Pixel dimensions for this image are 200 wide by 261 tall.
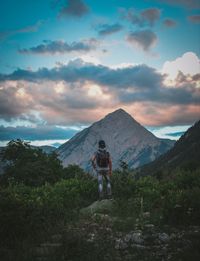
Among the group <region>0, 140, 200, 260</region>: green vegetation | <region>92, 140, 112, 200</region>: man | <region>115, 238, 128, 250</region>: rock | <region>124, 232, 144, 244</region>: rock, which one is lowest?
<region>115, 238, 128, 250</region>: rock

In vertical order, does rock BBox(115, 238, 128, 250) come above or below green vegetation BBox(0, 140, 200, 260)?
below

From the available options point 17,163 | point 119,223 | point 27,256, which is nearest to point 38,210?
point 119,223

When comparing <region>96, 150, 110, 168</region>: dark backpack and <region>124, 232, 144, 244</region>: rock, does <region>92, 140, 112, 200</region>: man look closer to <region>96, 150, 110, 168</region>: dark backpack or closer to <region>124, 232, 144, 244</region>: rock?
<region>96, 150, 110, 168</region>: dark backpack

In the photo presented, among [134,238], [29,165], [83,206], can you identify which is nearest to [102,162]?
[83,206]

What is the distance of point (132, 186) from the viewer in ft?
57.8

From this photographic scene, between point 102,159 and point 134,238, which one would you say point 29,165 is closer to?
point 102,159

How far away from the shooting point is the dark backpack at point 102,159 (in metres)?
17.1

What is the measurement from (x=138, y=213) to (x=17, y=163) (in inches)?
775

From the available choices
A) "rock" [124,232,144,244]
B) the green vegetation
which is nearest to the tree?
the green vegetation

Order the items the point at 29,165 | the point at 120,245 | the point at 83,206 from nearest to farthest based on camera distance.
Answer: the point at 120,245, the point at 83,206, the point at 29,165

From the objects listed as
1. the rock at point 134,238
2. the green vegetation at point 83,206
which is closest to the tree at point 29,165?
the green vegetation at point 83,206

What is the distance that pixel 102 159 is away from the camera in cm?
1723

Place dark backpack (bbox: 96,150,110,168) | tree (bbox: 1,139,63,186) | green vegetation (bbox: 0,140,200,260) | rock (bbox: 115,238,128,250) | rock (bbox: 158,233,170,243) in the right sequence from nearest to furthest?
rock (bbox: 115,238,128,250)
rock (bbox: 158,233,170,243)
green vegetation (bbox: 0,140,200,260)
dark backpack (bbox: 96,150,110,168)
tree (bbox: 1,139,63,186)

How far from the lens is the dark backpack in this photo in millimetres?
17141
